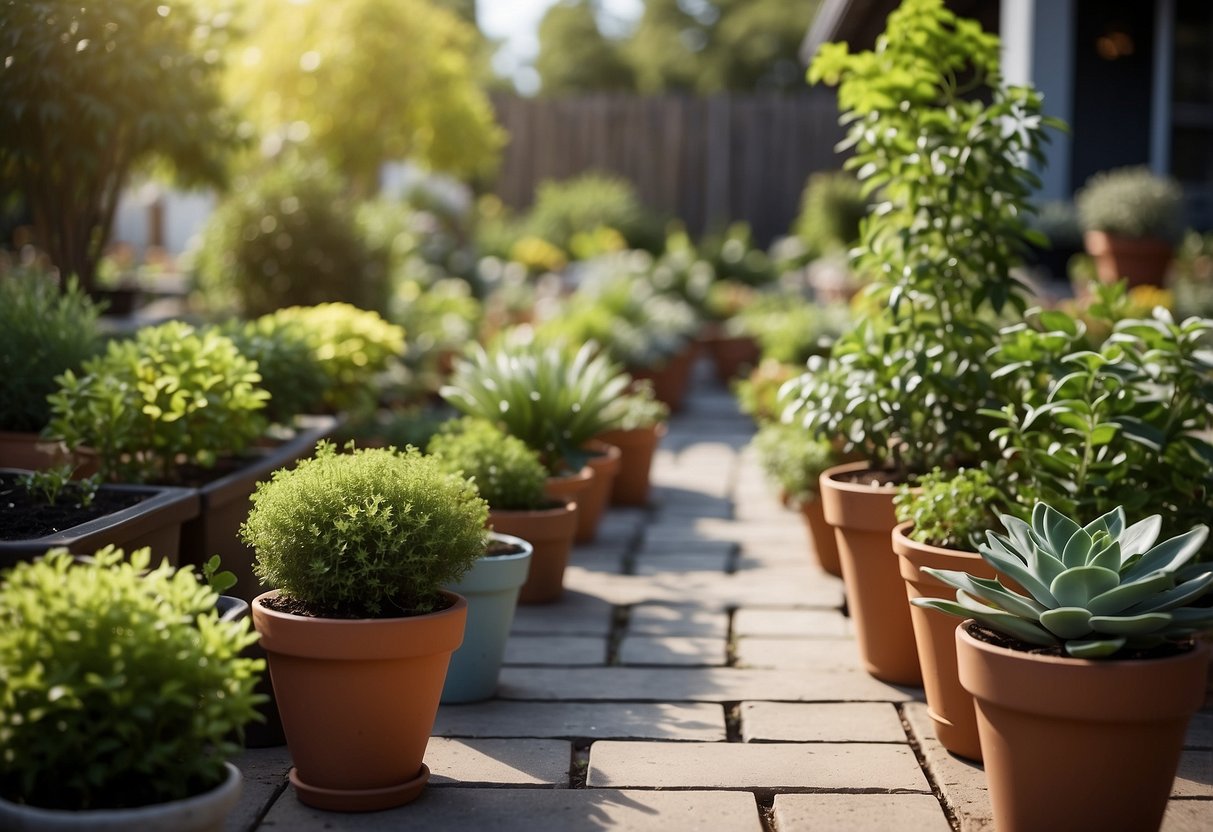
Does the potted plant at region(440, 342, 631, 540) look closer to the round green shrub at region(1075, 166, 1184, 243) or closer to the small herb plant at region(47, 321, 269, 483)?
the small herb plant at region(47, 321, 269, 483)

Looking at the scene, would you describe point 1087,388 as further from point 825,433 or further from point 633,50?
point 633,50

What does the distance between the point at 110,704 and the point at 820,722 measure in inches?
77.8

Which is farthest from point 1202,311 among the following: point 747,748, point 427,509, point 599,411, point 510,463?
point 427,509

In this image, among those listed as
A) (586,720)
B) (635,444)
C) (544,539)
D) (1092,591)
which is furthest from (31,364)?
(1092,591)

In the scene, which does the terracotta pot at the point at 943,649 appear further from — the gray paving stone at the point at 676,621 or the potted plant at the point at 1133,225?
the potted plant at the point at 1133,225

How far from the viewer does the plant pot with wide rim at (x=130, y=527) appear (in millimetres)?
2867

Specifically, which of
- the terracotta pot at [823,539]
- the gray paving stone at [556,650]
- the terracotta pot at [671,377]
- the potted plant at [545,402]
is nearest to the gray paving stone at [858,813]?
the gray paving stone at [556,650]

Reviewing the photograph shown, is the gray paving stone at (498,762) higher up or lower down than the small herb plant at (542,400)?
lower down

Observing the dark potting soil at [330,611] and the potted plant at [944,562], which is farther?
the potted plant at [944,562]

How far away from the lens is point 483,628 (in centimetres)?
377

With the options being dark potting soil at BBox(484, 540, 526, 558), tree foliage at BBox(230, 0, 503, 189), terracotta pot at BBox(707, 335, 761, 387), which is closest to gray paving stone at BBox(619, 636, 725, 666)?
dark potting soil at BBox(484, 540, 526, 558)

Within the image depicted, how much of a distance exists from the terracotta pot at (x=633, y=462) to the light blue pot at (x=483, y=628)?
2619mm

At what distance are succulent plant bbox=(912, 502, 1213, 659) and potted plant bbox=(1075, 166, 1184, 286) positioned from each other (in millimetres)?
6552

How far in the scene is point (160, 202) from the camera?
706 inches
